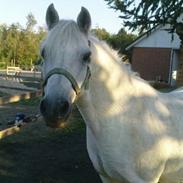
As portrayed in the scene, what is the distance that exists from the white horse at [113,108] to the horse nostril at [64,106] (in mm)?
61

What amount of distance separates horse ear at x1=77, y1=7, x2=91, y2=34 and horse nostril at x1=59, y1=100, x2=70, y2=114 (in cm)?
57

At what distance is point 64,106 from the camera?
2.66 metres

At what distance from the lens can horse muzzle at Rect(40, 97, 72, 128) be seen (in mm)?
2625

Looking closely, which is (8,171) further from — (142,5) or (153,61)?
(153,61)

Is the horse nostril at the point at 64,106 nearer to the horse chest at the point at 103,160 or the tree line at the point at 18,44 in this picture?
the horse chest at the point at 103,160

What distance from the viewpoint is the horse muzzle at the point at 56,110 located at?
8.61 feet

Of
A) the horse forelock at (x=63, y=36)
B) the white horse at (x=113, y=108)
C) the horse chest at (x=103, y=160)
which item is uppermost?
the horse forelock at (x=63, y=36)

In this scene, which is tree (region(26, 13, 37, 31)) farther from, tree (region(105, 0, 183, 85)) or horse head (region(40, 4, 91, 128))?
horse head (region(40, 4, 91, 128))

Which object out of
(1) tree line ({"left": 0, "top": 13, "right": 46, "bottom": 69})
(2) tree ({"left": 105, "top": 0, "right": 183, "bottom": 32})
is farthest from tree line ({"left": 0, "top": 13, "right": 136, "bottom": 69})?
(2) tree ({"left": 105, "top": 0, "right": 183, "bottom": 32})

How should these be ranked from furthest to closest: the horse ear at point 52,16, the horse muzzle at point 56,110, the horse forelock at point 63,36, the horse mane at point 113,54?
the horse mane at point 113,54 → the horse ear at point 52,16 → the horse forelock at point 63,36 → the horse muzzle at point 56,110

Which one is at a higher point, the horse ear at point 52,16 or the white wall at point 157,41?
the horse ear at point 52,16

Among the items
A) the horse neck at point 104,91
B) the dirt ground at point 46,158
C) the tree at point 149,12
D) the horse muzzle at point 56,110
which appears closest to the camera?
the horse muzzle at point 56,110

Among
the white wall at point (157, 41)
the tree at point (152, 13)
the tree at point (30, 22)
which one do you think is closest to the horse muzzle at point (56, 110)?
the tree at point (152, 13)

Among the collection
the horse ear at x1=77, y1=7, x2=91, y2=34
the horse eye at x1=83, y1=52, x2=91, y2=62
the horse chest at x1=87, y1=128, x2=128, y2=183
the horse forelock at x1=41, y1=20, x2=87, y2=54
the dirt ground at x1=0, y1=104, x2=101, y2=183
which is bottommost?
the dirt ground at x1=0, y1=104, x2=101, y2=183
